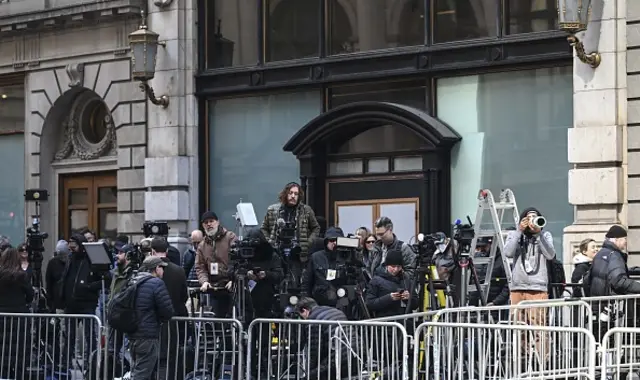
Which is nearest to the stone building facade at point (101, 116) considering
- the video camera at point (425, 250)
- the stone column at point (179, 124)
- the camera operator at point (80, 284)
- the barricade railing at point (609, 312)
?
the stone column at point (179, 124)

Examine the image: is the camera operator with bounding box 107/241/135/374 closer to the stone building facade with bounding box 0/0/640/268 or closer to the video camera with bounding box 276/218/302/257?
the video camera with bounding box 276/218/302/257

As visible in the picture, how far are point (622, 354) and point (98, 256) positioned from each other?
24.8ft

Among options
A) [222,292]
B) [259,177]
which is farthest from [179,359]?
[259,177]

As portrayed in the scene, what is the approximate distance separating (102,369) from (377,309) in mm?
3200

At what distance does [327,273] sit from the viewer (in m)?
16.9

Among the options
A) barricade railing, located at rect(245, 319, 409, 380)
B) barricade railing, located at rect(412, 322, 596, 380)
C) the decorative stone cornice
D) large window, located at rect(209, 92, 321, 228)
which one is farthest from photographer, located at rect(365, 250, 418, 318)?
the decorative stone cornice

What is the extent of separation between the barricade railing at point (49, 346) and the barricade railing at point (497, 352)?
4.87 metres

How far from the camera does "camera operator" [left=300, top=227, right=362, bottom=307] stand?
16859 mm

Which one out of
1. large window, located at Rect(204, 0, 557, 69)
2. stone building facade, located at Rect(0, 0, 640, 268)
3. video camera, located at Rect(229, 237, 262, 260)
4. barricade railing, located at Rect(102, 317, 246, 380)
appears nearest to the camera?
barricade railing, located at Rect(102, 317, 246, 380)

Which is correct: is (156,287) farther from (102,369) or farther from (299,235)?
(299,235)

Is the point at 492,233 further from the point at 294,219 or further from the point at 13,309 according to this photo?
the point at 13,309

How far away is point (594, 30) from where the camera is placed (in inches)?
813

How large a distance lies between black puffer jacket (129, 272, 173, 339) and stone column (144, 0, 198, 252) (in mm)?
10439

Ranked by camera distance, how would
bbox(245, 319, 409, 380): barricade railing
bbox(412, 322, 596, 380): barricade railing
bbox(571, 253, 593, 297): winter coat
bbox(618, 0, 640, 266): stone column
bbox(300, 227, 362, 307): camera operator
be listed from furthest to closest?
bbox(618, 0, 640, 266): stone column, bbox(571, 253, 593, 297): winter coat, bbox(300, 227, 362, 307): camera operator, bbox(245, 319, 409, 380): barricade railing, bbox(412, 322, 596, 380): barricade railing
